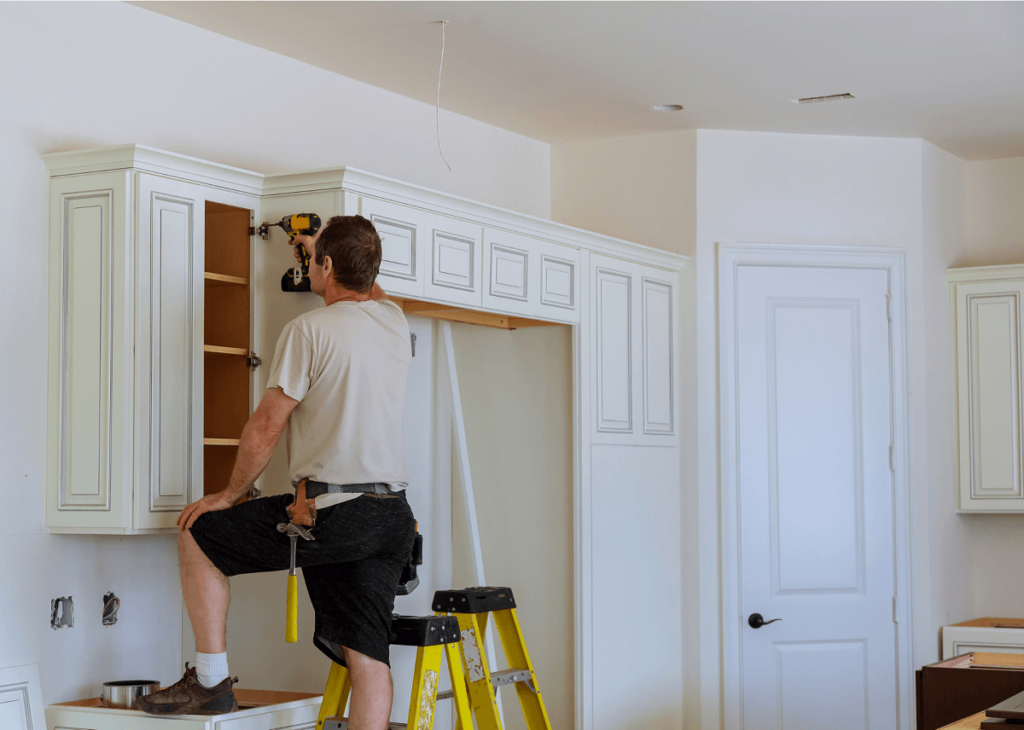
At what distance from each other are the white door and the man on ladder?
2546 mm

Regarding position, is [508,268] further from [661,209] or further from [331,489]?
[331,489]

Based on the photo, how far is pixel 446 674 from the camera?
4688mm

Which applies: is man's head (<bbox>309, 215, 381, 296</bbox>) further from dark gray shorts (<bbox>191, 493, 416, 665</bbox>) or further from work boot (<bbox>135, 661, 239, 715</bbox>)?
work boot (<bbox>135, 661, 239, 715</bbox>)

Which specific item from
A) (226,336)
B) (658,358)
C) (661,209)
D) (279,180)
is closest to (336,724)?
(226,336)

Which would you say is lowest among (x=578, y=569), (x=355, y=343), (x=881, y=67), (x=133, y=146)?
(x=578, y=569)

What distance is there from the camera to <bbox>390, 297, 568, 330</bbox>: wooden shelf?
4297 mm

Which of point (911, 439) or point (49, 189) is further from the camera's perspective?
point (911, 439)

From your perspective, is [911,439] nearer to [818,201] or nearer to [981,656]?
[818,201]

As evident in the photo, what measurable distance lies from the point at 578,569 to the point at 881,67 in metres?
2.35

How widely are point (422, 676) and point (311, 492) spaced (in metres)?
0.66

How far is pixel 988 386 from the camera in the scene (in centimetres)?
580

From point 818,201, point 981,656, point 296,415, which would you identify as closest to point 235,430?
point 296,415

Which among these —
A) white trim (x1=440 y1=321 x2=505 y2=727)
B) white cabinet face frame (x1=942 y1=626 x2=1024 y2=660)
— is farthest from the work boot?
white cabinet face frame (x1=942 y1=626 x2=1024 y2=660)

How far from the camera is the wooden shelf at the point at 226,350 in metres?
3.62
